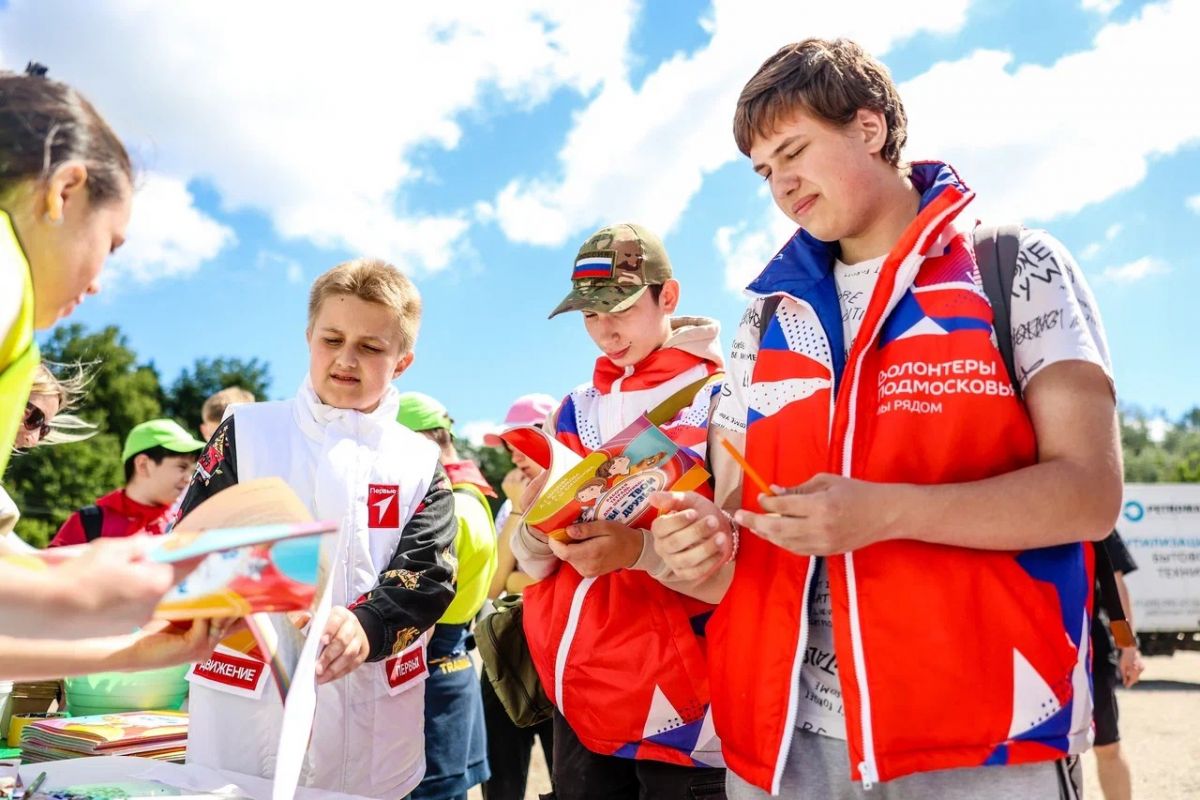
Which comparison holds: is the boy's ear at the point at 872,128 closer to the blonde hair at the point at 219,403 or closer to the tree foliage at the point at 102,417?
the blonde hair at the point at 219,403

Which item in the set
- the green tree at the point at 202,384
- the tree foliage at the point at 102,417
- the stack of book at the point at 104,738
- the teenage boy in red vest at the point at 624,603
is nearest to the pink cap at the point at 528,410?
the teenage boy in red vest at the point at 624,603

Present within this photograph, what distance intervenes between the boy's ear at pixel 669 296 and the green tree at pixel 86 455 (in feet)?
92.2

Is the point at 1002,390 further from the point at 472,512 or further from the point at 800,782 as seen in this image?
the point at 472,512

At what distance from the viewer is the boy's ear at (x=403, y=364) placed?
2766mm

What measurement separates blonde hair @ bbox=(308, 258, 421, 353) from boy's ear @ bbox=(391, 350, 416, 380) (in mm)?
37

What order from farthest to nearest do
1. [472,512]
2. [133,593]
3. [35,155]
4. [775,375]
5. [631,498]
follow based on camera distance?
[472,512] → [631,498] → [775,375] → [35,155] → [133,593]

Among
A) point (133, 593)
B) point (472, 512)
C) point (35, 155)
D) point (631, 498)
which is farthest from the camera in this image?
point (472, 512)

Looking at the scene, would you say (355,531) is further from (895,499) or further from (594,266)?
(895,499)

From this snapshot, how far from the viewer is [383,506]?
97.0 inches

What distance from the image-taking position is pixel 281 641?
158cm

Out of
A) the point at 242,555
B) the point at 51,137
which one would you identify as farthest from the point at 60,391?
the point at 242,555

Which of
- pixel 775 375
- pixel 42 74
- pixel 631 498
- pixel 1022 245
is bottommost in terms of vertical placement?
pixel 631 498

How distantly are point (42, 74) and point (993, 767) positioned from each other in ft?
5.84

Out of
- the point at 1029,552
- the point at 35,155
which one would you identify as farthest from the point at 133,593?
the point at 1029,552
